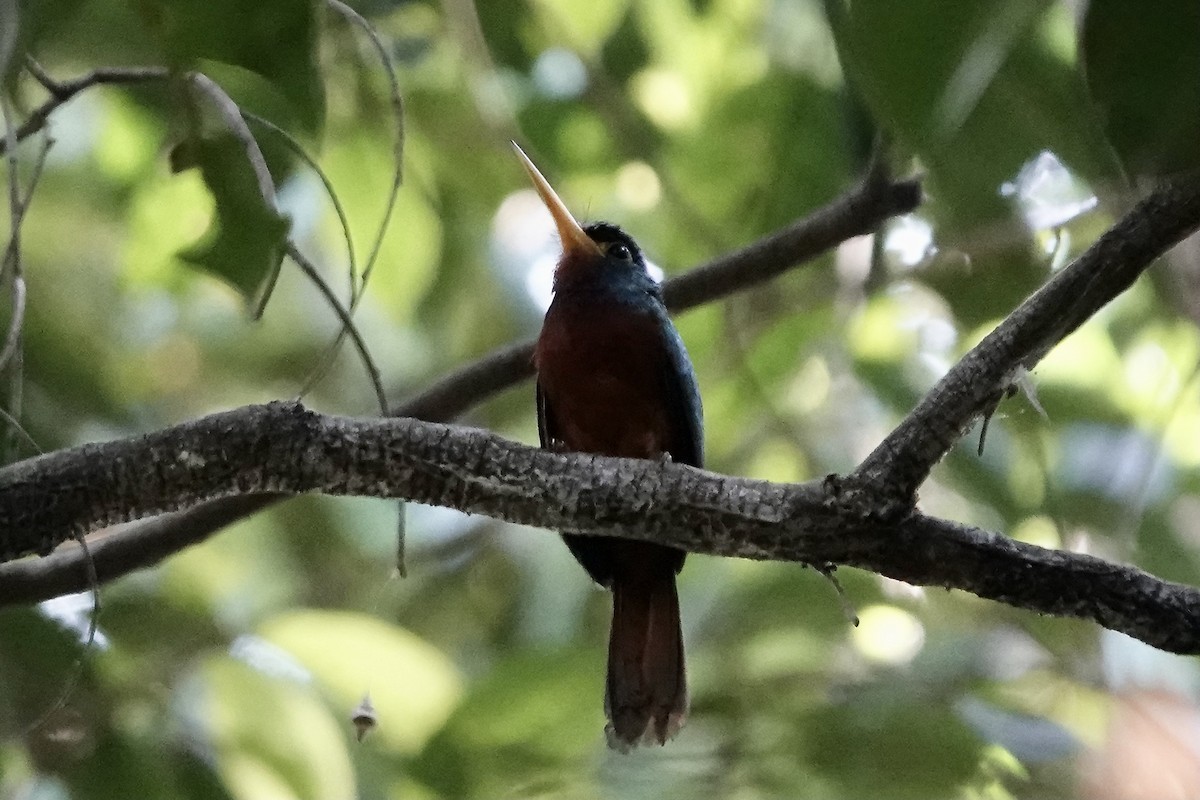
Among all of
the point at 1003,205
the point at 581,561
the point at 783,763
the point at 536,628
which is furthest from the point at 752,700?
the point at 1003,205

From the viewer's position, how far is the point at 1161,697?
2.12 metres

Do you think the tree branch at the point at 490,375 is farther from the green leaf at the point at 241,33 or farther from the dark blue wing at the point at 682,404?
the green leaf at the point at 241,33

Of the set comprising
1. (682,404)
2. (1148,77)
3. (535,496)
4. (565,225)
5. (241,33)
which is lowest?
(1148,77)

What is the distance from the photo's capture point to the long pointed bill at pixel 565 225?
2184mm

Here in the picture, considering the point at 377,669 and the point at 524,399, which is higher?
the point at 524,399

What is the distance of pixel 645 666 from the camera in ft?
6.91

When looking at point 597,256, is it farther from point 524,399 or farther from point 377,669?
point 377,669

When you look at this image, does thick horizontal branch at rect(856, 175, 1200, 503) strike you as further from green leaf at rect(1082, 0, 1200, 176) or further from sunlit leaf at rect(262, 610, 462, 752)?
sunlit leaf at rect(262, 610, 462, 752)

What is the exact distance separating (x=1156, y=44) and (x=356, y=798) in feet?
6.00

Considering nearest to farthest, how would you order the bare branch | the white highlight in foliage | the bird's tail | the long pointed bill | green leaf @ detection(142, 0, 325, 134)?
1. the white highlight in foliage
2. green leaf @ detection(142, 0, 325, 134)
3. the bare branch
4. the bird's tail
5. the long pointed bill

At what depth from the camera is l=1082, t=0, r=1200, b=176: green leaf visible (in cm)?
63

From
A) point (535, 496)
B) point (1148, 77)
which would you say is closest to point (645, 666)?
point (535, 496)

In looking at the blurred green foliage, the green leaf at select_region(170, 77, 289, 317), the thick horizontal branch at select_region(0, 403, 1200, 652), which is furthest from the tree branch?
the green leaf at select_region(170, 77, 289, 317)

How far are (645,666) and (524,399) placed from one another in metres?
1.04
